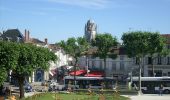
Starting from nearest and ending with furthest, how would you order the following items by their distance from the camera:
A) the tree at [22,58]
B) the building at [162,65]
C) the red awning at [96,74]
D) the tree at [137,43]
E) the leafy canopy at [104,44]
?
the tree at [22,58], the tree at [137,43], the leafy canopy at [104,44], the building at [162,65], the red awning at [96,74]

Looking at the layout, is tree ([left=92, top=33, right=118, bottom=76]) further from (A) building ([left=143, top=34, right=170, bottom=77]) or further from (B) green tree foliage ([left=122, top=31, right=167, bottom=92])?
(A) building ([left=143, top=34, right=170, bottom=77])

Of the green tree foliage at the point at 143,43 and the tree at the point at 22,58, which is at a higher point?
the green tree foliage at the point at 143,43

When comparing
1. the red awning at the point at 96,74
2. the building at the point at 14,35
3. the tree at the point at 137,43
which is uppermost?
the building at the point at 14,35

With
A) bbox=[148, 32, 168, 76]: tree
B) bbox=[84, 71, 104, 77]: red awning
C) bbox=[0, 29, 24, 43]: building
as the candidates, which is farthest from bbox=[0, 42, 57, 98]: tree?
bbox=[0, 29, 24, 43]: building

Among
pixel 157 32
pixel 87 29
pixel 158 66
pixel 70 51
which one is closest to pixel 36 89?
pixel 70 51

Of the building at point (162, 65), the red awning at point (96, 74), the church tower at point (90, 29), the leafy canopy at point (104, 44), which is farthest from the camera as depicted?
the church tower at point (90, 29)

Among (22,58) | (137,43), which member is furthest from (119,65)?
(22,58)

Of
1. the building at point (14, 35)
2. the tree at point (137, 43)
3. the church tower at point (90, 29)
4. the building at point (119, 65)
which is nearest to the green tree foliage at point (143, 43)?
the tree at point (137, 43)

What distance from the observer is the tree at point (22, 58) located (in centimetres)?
4916

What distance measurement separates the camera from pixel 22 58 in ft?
174

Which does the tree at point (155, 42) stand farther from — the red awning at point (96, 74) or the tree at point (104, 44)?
the red awning at point (96, 74)

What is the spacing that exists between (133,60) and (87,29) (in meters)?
91.6

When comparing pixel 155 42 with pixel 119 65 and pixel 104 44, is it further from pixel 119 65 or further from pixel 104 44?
pixel 119 65

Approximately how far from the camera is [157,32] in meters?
79.1
